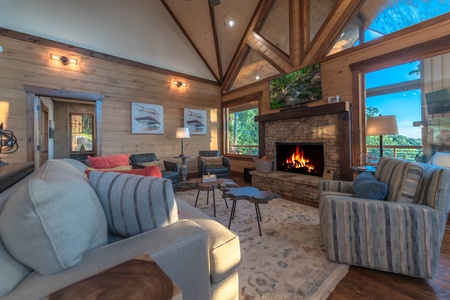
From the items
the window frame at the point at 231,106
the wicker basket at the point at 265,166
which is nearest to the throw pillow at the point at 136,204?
the wicker basket at the point at 265,166

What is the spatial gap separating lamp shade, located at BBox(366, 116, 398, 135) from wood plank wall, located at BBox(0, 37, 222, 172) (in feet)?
13.3

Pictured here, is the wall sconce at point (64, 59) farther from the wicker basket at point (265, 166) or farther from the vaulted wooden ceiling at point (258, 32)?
the wicker basket at point (265, 166)

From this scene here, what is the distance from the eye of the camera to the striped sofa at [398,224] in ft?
4.75

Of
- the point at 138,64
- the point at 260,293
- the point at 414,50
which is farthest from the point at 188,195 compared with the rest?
the point at 414,50

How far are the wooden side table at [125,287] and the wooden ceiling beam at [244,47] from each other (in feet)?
18.0

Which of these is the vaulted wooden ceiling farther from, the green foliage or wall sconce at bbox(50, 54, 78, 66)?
wall sconce at bbox(50, 54, 78, 66)

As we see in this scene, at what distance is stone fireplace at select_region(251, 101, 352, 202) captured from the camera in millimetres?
3367

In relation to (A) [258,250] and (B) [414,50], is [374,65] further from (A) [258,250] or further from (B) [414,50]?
(A) [258,250]

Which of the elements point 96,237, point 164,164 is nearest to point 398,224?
point 96,237

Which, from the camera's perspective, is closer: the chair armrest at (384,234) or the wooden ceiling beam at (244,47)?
the chair armrest at (384,234)

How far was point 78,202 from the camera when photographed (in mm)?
753

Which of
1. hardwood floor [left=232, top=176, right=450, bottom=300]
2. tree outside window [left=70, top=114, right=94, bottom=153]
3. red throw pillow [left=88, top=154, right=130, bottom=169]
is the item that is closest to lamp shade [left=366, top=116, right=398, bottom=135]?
hardwood floor [left=232, top=176, right=450, bottom=300]

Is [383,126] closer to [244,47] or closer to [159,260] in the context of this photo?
[159,260]

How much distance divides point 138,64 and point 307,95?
3858mm
